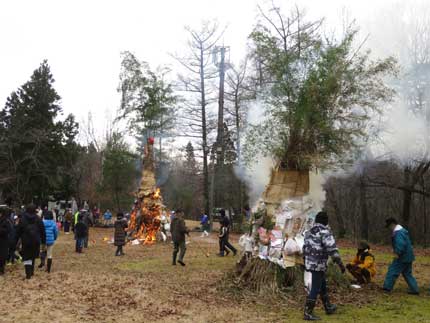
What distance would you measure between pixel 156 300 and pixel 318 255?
3240 mm

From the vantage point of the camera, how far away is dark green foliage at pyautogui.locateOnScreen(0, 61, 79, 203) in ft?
115

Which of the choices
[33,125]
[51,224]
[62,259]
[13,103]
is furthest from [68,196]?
[51,224]

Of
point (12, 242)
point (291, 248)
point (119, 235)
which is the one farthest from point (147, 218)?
point (291, 248)

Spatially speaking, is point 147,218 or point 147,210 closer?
point 147,218

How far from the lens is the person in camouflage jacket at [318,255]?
704 cm

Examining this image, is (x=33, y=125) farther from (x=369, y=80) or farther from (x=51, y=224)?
(x=369, y=80)

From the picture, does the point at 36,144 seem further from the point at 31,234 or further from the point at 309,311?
the point at 309,311

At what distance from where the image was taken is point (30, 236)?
397 inches

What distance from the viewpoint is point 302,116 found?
9438 mm

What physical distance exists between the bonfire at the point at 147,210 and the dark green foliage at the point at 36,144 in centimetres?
1535

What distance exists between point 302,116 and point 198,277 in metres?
4.75

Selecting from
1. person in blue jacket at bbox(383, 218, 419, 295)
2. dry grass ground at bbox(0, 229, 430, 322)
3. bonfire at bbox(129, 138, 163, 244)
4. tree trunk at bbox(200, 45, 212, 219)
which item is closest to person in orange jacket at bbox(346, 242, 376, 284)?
dry grass ground at bbox(0, 229, 430, 322)

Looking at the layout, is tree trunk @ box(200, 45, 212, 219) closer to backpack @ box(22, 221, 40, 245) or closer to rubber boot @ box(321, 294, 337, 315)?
backpack @ box(22, 221, 40, 245)

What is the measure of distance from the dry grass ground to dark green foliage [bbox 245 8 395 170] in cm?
316
